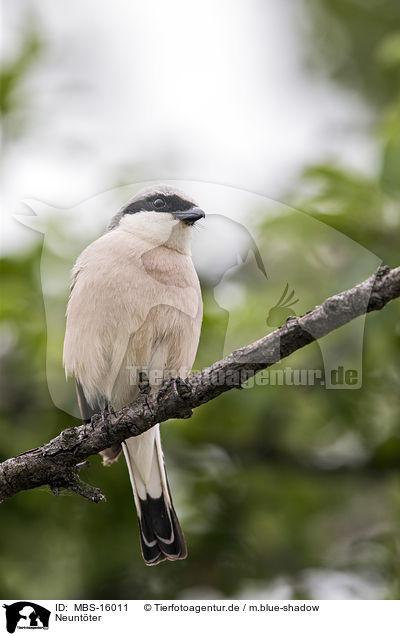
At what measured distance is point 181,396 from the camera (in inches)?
101

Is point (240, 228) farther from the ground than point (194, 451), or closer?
closer

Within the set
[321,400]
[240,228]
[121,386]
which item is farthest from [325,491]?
[240,228]

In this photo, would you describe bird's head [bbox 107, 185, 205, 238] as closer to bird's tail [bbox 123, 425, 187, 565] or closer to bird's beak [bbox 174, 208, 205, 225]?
bird's beak [bbox 174, 208, 205, 225]

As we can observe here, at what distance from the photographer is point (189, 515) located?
5199 millimetres

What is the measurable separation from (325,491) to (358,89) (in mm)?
3805

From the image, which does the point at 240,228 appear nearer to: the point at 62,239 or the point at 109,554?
the point at 62,239

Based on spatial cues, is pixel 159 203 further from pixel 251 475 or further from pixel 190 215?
pixel 251 475

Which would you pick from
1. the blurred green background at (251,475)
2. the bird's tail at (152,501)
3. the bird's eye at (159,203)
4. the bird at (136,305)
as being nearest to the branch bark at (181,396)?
the bird at (136,305)

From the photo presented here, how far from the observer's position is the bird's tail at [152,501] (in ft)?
10.9

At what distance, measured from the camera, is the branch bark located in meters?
2.19
